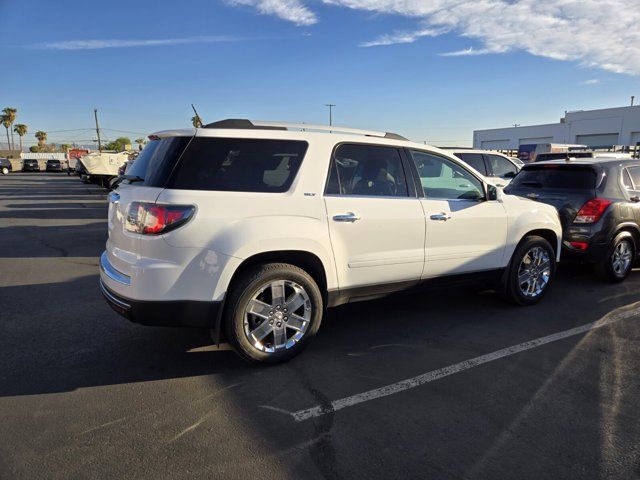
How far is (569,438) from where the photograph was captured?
2.86 meters

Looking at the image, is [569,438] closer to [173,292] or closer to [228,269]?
[228,269]

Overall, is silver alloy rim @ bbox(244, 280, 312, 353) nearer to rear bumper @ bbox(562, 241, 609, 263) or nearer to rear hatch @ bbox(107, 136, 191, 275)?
rear hatch @ bbox(107, 136, 191, 275)

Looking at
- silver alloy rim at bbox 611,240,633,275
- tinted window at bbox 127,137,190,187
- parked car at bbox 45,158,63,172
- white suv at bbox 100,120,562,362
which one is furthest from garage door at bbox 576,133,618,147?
parked car at bbox 45,158,63,172

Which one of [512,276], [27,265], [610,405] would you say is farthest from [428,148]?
[27,265]

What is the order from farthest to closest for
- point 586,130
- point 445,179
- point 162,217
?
point 586,130, point 445,179, point 162,217

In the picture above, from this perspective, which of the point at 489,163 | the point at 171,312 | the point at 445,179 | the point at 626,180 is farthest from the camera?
the point at 489,163

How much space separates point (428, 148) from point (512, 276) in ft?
5.92

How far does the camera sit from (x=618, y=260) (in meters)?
6.41

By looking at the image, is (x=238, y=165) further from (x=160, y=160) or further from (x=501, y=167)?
Answer: (x=501, y=167)

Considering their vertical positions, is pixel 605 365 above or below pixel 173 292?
below

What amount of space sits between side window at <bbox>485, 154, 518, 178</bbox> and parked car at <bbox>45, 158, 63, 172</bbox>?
53830mm

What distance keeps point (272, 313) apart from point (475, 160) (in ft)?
27.1

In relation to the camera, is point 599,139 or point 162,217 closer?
point 162,217

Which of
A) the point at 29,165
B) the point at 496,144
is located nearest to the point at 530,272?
the point at 29,165
